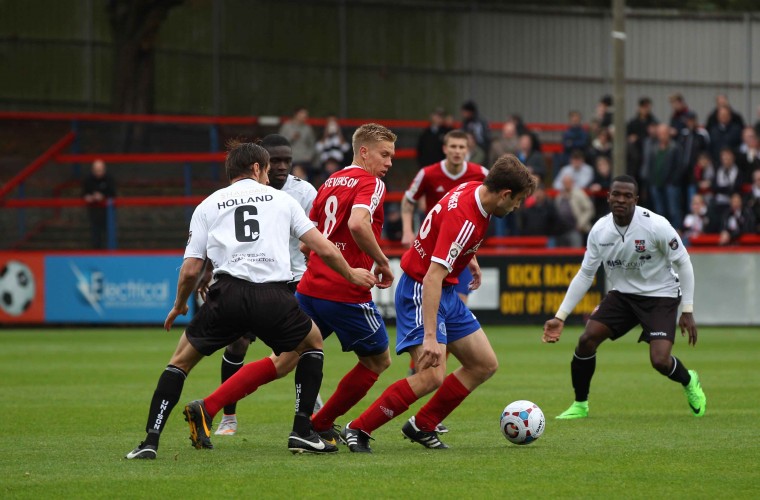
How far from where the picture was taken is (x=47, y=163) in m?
27.7

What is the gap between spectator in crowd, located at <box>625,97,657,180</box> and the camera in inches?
974

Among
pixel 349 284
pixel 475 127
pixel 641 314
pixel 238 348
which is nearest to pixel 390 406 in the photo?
pixel 349 284

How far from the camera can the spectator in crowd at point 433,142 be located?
2367cm

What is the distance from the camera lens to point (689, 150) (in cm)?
2405

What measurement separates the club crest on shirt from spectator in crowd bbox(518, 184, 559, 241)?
1536 centimetres

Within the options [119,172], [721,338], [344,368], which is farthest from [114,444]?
[119,172]

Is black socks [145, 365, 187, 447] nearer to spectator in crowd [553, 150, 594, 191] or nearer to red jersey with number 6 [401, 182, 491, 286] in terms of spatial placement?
red jersey with number 6 [401, 182, 491, 286]

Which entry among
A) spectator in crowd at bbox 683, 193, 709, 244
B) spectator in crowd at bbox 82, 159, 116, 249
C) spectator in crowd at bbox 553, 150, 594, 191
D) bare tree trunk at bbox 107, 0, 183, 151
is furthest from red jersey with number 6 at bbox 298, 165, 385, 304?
bare tree trunk at bbox 107, 0, 183, 151

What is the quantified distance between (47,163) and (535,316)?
11.6 metres

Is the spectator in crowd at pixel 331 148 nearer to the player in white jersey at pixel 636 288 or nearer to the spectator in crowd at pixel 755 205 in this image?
the spectator in crowd at pixel 755 205

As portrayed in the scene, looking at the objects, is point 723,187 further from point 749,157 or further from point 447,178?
point 447,178

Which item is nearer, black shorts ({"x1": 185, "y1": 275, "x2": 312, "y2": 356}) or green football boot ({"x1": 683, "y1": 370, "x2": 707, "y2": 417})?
black shorts ({"x1": 185, "y1": 275, "x2": 312, "y2": 356})

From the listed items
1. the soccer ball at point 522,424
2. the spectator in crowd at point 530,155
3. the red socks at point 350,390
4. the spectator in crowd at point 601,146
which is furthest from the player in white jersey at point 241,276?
the spectator in crowd at point 601,146

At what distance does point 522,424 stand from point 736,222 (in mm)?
14834
